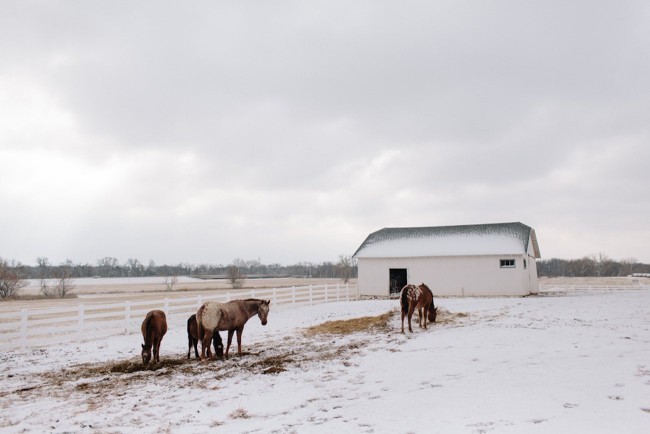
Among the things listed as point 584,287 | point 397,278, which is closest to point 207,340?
point 397,278

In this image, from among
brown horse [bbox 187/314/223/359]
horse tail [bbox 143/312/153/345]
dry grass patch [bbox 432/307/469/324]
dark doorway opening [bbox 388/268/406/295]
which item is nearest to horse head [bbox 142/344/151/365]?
horse tail [bbox 143/312/153/345]

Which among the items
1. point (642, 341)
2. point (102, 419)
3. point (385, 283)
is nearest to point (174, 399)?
point (102, 419)

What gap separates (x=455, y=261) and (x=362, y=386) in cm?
2385

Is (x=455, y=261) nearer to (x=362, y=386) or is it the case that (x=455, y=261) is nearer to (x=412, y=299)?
(x=412, y=299)

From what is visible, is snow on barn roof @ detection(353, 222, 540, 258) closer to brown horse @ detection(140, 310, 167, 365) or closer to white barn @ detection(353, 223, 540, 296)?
white barn @ detection(353, 223, 540, 296)

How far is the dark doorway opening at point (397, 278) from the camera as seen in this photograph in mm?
30745

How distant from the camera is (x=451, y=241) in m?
30.6

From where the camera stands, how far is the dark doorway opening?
30.7 m

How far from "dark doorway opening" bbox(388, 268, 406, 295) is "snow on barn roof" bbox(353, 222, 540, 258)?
1.59 metres

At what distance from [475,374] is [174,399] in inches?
173

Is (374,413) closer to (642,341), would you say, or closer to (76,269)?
(642,341)

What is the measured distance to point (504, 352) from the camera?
25.9 feet

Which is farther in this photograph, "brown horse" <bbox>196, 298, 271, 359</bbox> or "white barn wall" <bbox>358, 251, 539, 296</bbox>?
"white barn wall" <bbox>358, 251, 539, 296</bbox>

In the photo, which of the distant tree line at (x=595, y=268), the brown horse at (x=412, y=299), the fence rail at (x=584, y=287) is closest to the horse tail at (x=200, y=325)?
the brown horse at (x=412, y=299)
